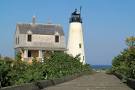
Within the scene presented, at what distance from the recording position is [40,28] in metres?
71.1

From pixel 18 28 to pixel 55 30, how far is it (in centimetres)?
631

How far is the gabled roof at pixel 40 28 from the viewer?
230 ft

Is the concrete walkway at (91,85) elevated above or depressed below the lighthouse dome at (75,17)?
below

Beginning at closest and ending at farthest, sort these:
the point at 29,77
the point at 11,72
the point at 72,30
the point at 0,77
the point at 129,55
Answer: the point at 0,77, the point at 11,72, the point at 29,77, the point at 129,55, the point at 72,30

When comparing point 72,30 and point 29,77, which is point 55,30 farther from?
point 29,77

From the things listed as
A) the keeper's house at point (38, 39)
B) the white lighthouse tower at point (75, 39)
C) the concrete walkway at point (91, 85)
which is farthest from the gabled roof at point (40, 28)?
the concrete walkway at point (91, 85)

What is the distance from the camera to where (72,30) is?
7644 centimetres

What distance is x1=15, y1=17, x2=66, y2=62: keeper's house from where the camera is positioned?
69.4m

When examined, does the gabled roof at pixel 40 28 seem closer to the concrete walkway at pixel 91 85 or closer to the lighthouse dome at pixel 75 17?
the lighthouse dome at pixel 75 17

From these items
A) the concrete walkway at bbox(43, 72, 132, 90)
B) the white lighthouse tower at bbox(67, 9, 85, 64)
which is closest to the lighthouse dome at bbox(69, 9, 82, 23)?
the white lighthouse tower at bbox(67, 9, 85, 64)

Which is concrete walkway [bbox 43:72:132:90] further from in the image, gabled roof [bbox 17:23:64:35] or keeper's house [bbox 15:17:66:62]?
gabled roof [bbox 17:23:64:35]

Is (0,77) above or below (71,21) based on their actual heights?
below

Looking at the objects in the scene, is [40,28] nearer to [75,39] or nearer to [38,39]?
[38,39]

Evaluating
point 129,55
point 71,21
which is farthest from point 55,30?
point 129,55
